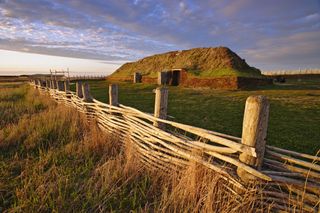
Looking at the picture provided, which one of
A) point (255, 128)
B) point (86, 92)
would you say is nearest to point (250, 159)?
point (255, 128)

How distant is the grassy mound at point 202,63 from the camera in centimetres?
1817

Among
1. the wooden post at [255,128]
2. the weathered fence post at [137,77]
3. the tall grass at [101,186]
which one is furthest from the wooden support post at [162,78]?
the wooden post at [255,128]

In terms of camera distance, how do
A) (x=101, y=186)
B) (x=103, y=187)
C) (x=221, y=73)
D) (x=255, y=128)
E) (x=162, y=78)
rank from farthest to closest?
(x=162, y=78) < (x=221, y=73) < (x=101, y=186) < (x=103, y=187) < (x=255, y=128)

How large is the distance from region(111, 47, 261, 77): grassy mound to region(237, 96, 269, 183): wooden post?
1571 cm

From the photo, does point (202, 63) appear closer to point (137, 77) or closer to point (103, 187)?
point (137, 77)

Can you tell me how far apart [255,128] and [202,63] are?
2002 cm

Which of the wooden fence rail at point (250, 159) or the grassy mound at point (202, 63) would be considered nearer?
the wooden fence rail at point (250, 159)

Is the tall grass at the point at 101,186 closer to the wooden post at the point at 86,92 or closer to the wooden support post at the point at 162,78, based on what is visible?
the wooden post at the point at 86,92

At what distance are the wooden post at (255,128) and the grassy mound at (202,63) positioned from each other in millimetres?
15709

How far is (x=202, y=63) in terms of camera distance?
20.8 meters

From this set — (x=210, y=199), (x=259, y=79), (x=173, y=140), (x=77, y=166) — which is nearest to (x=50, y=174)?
(x=77, y=166)

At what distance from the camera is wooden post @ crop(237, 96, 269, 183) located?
1.66 meters

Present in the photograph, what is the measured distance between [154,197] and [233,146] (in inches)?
39.5

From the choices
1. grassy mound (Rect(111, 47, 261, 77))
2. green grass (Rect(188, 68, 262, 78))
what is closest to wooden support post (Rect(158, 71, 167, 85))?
grassy mound (Rect(111, 47, 261, 77))
